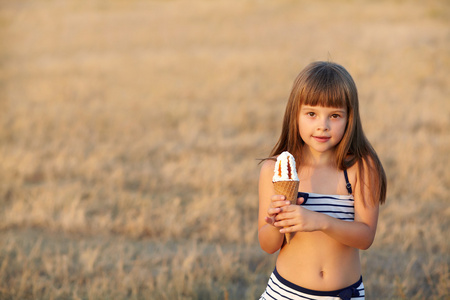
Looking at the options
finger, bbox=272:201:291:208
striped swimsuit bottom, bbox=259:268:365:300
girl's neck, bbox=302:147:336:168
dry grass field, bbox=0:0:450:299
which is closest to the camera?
finger, bbox=272:201:291:208

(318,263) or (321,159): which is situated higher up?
(321,159)

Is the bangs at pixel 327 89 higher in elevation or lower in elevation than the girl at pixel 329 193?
higher

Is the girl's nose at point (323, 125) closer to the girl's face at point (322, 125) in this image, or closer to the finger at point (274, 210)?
Result: the girl's face at point (322, 125)

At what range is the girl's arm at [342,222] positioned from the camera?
2264mm

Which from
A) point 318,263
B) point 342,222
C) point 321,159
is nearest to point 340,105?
point 321,159

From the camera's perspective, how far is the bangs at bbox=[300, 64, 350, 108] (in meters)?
2.49

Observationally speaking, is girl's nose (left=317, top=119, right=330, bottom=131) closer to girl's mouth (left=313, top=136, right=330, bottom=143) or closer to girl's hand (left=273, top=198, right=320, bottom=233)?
girl's mouth (left=313, top=136, right=330, bottom=143)

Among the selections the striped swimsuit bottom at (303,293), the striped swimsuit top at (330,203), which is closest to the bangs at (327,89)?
the striped swimsuit top at (330,203)

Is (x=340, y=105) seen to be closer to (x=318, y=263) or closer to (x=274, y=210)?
(x=274, y=210)

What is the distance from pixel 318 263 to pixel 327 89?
0.79 meters

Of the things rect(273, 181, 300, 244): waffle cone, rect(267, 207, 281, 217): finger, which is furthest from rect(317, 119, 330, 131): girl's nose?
rect(267, 207, 281, 217): finger

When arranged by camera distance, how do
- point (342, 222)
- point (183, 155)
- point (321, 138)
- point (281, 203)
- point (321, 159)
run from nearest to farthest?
point (281, 203) < point (342, 222) < point (321, 138) < point (321, 159) < point (183, 155)

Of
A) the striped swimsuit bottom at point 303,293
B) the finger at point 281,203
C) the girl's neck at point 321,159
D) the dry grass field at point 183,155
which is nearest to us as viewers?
the finger at point 281,203

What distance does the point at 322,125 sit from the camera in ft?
8.20
